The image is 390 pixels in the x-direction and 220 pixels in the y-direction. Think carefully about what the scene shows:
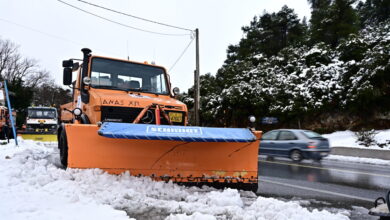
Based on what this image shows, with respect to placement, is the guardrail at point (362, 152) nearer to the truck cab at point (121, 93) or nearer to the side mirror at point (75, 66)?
the truck cab at point (121, 93)

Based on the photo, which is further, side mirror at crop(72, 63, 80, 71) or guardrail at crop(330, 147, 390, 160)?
guardrail at crop(330, 147, 390, 160)

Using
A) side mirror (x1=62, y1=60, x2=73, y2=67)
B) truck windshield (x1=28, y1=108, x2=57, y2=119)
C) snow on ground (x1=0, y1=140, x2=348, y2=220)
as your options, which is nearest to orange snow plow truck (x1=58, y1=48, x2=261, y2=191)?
snow on ground (x1=0, y1=140, x2=348, y2=220)

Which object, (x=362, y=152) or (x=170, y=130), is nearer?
(x=170, y=130)

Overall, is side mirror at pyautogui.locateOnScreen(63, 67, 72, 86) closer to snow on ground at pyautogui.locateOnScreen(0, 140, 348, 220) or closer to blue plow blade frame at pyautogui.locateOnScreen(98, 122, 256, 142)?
snow on ground at pyautogui.locateOnScreen(0, 140, 348, 220)

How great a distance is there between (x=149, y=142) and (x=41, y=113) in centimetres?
1723

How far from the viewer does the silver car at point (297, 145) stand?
1223 cm

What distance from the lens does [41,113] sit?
65.9ft

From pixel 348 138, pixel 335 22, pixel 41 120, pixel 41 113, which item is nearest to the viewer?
→ pixel 348 138

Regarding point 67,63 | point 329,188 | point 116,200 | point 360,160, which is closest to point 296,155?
point 360,160

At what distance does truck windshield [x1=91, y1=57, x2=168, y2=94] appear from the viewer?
6906 millimetres

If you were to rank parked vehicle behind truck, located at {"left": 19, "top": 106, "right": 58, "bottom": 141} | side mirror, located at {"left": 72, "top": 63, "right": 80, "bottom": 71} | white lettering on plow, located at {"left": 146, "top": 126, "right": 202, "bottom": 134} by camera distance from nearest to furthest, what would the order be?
white lettering on plow, located at {"left": 146, "top": 126, "right": 202, "bottom": 134}
side mirror, located at {"left": 72, "top": 63, "right": 80, "bottom": 71}
parked vehicle behind truck, located at {"left": 19, "top": 106, "right": 58, "bottom": 141}

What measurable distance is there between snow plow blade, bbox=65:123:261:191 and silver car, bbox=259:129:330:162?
7350 millimetres

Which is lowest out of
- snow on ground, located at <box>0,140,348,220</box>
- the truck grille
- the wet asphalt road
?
the wet asphalt road

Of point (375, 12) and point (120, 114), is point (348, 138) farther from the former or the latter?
point (375, 12)
